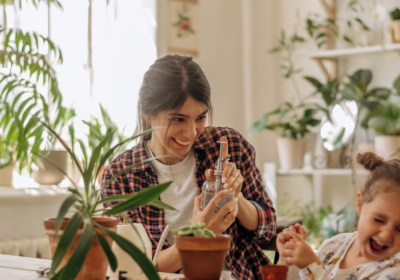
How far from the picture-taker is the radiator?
6.72ft

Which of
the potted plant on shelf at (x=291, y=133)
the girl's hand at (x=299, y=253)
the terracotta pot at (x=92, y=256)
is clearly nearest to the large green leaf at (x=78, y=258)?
the terracotta pot at (x=92, y=256)

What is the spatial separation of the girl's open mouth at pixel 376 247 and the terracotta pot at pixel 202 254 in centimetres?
52

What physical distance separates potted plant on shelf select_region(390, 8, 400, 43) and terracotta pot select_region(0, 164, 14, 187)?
235 centimetres

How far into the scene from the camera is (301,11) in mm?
3480

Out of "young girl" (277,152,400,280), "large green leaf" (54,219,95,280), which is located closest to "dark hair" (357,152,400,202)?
"young girl" (277,152,400,280)

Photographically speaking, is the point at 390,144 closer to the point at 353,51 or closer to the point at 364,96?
the point at 364,96

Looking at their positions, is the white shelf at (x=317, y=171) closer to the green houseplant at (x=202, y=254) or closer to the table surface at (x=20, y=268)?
the table surface at (x=20, y=268)

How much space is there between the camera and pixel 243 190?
5.05 feet

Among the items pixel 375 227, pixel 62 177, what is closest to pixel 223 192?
pixel 375 227

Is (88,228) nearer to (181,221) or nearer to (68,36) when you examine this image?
(181,221)

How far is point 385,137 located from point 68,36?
1941 millimetres

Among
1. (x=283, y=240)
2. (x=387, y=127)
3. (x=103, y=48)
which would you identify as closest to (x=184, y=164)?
(x=283, y=240)

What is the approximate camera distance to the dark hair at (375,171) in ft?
3.81

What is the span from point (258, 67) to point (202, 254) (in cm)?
293
